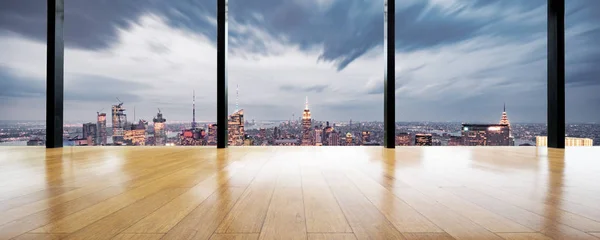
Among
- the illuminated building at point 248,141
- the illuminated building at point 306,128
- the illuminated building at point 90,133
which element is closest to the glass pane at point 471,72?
the illuminated building at point 306,128

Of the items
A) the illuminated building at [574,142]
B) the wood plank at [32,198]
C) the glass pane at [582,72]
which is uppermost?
the glass pane at [582,72]

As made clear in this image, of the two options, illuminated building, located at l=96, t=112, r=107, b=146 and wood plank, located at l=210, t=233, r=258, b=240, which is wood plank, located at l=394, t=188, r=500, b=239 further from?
illuminated building, located at l=96, t=112, r=107, b=146

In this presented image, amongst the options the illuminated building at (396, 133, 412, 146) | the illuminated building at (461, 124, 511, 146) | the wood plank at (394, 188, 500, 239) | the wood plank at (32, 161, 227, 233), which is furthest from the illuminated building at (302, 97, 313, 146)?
the wood plank at (394, 188, 500, 239)

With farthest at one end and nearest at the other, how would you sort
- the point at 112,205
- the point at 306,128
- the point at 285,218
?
the point at 306,128 < the point at 112,205 < the point at 285,218

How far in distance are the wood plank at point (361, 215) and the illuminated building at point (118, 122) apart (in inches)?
110

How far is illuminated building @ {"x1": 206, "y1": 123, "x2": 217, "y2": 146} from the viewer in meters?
3.21

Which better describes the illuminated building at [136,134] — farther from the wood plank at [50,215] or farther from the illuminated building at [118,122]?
the wood plank at [50,215]

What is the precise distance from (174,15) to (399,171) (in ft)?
11.4

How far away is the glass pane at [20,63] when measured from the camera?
348cm

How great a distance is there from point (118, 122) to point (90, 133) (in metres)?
0.29

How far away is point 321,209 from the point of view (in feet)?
3.16

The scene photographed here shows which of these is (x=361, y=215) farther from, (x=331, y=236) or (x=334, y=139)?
(x=334, y=139)

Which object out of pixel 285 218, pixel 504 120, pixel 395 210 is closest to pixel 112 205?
pixel 285 218

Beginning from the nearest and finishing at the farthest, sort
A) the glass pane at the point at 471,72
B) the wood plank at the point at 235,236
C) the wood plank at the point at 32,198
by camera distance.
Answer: the wood plank at the point at 235,236, the wood plank at the point at 32,198, the glass pane at the point at 471,72
